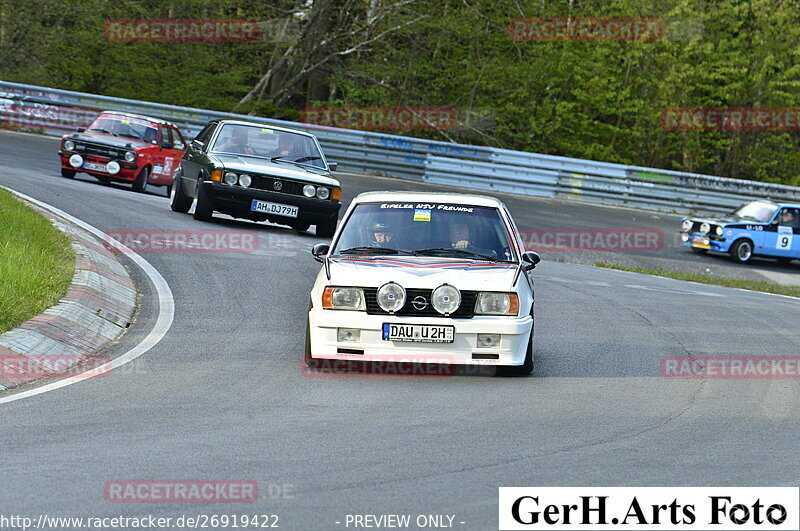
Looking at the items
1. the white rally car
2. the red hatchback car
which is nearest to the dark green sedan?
the red hatchback car

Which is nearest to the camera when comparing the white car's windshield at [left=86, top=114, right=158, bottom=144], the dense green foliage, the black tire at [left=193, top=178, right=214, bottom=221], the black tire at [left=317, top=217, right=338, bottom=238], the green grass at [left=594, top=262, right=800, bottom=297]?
the black tire at [left=193, top=178, right=214, bottom=221]

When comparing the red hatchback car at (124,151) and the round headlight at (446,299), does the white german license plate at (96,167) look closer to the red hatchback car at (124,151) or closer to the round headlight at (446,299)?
the red hatchback car at (124,151)

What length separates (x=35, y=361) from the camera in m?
8.09

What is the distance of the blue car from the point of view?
24609 millimetres

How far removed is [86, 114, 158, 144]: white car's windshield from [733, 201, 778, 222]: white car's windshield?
13.3 metres

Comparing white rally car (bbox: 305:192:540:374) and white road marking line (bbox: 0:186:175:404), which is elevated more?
white rally car (bbox: 305:192:540:374)

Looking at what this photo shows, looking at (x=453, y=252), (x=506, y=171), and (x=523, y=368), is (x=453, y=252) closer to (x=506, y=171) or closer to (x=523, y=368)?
(x=523, y=368)

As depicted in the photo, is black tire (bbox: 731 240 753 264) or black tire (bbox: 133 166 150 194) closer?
black tire (bbox: 133 166 150 194)

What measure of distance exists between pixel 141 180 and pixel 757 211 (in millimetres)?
13994

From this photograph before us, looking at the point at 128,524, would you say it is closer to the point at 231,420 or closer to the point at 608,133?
the point at 231,420

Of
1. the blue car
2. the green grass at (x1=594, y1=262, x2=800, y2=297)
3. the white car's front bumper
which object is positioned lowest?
the green grass at (x1=594, y1=262, x2=800, y2=297)

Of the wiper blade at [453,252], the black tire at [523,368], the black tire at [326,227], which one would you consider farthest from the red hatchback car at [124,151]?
the black tire at [523,368]

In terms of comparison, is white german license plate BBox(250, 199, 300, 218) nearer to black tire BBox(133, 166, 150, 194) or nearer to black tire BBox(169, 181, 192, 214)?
black tire BBox(169, 181, 192, 214)

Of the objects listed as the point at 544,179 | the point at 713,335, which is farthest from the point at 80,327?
the point at 544,179
